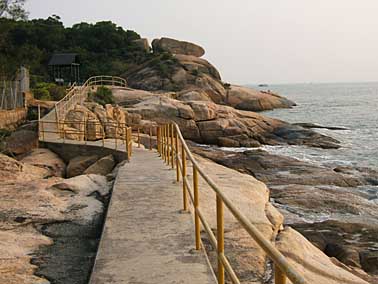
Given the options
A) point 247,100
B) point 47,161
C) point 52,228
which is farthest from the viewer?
point 247,100

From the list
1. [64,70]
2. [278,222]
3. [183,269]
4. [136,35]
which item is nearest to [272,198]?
[278,222]

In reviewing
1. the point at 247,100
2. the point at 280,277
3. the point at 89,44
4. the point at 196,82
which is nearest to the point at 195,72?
the point at 196,82

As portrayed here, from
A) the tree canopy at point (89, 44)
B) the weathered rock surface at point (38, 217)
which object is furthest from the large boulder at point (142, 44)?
the weathered rock surface at point (38, 217)

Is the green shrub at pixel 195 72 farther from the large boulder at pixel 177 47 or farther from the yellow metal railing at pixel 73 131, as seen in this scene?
the yellow metal railing at pixel 73 131

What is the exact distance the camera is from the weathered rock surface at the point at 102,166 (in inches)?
625

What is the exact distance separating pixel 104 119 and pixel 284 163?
10.2 meters

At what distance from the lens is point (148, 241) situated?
6309mm

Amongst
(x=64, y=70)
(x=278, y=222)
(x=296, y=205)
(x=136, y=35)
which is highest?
(x=136, y=35)

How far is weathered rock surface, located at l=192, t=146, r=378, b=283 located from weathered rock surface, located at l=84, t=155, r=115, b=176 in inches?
240

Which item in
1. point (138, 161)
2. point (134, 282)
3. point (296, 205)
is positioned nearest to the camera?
point (134, 282)

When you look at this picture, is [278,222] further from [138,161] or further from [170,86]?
[170,86]

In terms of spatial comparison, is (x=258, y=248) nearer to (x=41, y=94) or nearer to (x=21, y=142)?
(x=21, y=142)

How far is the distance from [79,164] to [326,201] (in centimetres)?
917

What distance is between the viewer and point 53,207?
8.12 metres
